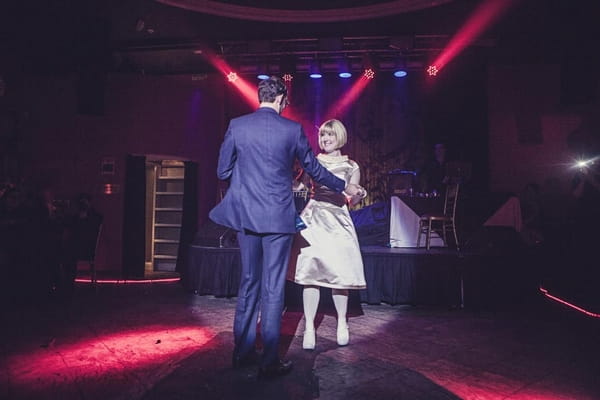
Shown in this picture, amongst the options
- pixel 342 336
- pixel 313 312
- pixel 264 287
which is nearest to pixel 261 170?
pixel 264 287

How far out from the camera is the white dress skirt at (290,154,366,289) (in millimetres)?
2812

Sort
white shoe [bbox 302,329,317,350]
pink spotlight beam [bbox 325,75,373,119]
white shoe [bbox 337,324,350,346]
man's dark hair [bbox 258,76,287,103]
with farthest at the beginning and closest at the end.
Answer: pink spotlight beam [bbox 325,75,373,119] < white shoe [bbox 337,324,350,346] < white shoe [bbox 302,329,317,350] < man's dark hair [bbox 258,76,287,103]

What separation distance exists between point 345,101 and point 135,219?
568 cm

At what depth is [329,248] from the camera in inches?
112

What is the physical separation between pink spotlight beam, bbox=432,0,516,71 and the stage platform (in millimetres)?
4656

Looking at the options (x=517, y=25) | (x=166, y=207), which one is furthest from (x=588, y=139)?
(x=166, y=207)

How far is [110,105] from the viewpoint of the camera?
7809 millimetres

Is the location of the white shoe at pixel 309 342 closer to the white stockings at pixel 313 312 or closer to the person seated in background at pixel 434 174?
the white stockings at pixel 313 312

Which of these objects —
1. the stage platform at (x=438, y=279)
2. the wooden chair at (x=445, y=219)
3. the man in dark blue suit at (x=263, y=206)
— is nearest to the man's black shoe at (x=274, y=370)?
the man in dark blue suit at (x=263, y=206)

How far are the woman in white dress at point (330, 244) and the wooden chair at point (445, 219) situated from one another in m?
2.50

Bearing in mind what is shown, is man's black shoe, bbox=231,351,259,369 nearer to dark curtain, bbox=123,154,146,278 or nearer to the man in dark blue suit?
the man in dark blue suit

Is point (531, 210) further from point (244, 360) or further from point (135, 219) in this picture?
point (135, 219)

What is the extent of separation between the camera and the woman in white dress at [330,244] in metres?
2.81

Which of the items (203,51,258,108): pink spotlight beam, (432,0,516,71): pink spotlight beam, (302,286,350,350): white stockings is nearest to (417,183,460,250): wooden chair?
(302,286,350,350): white stockings
